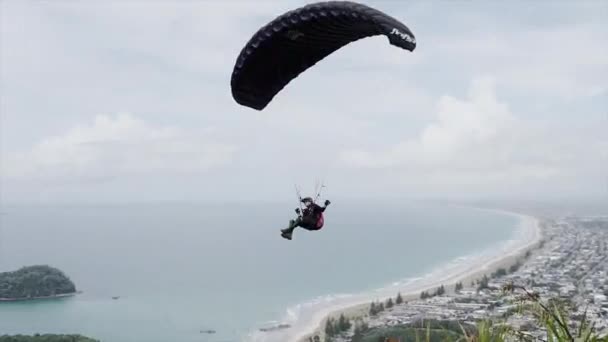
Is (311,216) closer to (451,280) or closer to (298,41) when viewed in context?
(298,41)

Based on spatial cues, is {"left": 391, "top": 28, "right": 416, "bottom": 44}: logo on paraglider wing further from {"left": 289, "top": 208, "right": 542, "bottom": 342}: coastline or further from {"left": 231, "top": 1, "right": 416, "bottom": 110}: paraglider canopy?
{"left": 289, "top": 208, "right": 542, "bottom": 342}: coastline

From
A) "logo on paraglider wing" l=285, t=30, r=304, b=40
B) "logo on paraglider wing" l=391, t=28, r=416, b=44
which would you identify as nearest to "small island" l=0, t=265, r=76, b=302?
"logo on paraglider wing" l=285, t=30, r=304, b=40

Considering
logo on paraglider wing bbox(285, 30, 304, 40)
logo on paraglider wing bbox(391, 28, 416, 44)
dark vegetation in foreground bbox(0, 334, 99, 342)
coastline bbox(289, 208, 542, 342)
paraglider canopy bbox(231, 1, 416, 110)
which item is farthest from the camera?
coastline bbox(289, 208, 542, 342)

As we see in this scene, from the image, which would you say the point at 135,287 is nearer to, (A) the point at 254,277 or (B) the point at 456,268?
(A) the point at 254,277

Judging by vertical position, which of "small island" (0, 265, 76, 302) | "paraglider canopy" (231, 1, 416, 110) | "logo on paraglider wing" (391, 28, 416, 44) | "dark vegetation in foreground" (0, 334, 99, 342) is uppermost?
"paraglider canopy" (231, 1, 416, 110)

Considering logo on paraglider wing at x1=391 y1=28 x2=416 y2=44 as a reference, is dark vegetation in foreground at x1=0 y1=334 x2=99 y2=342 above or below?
below

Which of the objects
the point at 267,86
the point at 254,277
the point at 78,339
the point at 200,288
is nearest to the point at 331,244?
Result: the point at 254,277

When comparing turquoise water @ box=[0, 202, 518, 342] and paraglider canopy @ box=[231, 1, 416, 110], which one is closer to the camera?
paraglider canopy @ box=[231, 1, 416, 110]
